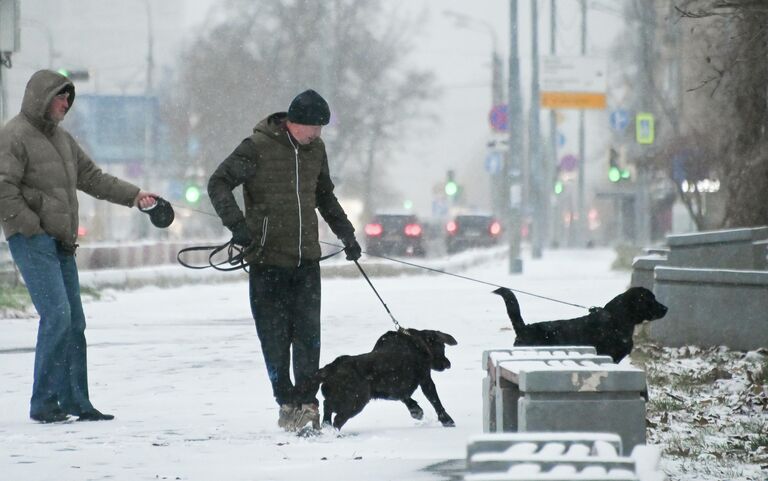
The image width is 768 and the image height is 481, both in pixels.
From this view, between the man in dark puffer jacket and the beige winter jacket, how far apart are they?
35.3 inches

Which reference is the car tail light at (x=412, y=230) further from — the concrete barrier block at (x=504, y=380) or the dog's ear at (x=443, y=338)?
the concrete barrier block at (x=504, y=380)

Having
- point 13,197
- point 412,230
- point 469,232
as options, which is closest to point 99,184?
point 13,197

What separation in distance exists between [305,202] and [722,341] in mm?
4950

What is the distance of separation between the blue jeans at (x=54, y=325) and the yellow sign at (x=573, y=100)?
3841 centimetres

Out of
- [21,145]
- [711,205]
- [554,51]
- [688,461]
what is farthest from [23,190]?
[554,51]

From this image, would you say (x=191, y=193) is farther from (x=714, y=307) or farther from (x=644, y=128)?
(x=714, y=307)

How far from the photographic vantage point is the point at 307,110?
746 cm

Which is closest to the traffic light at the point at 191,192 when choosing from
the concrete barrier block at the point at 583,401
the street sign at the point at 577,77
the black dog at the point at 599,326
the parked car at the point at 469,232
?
the street sign at the point at 577,77

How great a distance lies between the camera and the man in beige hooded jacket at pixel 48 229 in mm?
7715

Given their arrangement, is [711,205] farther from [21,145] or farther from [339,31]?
[339,31]

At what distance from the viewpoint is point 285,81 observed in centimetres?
5494

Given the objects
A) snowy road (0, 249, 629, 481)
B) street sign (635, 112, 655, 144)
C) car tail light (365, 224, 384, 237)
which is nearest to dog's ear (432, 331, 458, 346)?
snowy road (0, 249, 629, 481)

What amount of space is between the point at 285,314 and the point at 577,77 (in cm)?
3851

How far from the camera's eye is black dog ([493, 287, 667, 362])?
809 centimetres
